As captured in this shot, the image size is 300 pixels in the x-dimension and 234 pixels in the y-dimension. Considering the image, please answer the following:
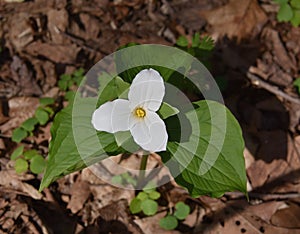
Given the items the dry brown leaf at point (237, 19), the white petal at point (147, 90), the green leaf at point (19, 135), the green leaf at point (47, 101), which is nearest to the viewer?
the white petal at point (147, 90)

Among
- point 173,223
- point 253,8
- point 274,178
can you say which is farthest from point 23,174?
point 253,8

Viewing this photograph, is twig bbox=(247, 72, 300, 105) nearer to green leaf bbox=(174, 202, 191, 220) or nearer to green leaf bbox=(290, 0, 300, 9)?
green leaf bbox=(290, 0, 300, 9)

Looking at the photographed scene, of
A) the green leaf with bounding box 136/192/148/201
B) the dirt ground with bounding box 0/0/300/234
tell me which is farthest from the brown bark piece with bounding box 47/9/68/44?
the green leaf with bounding box 136/192/148/201

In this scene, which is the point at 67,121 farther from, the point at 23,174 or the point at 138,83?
→ the point at 23,174

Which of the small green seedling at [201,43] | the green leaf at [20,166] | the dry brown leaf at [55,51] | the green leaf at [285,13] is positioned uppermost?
the small green seedling at [201,43]

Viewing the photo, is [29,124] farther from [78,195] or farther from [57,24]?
[57,24]

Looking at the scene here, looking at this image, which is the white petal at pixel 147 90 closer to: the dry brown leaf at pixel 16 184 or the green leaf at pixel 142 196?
the green leaf at pixel 142 196

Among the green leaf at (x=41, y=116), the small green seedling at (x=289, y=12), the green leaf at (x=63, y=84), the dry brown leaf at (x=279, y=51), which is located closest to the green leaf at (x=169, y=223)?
the green leaf at (x=41, y=116)
